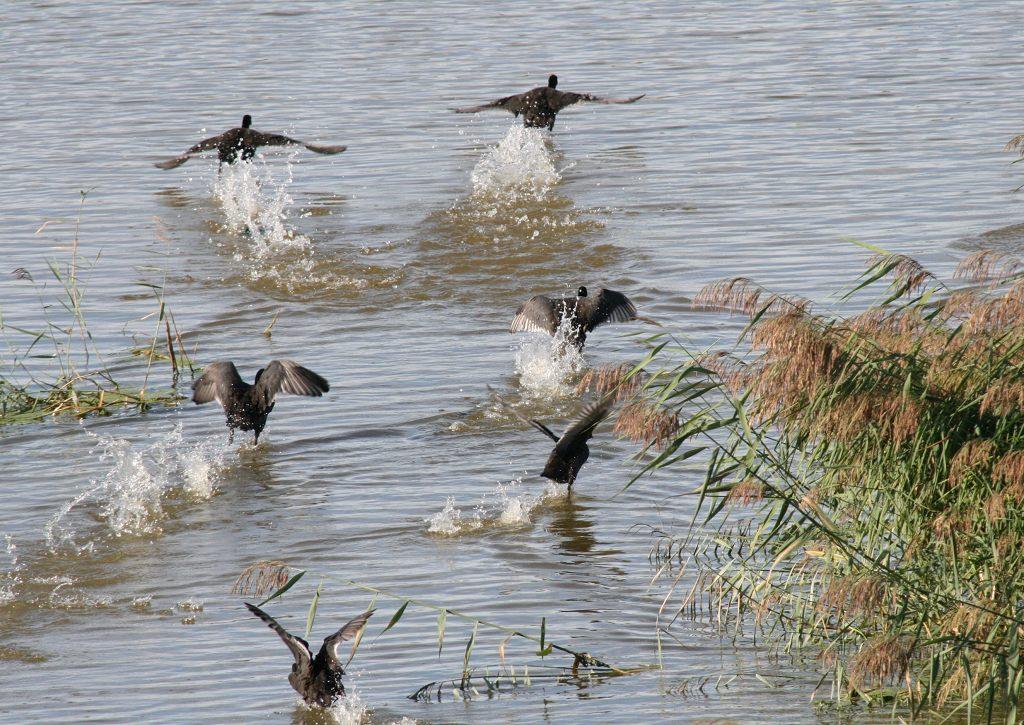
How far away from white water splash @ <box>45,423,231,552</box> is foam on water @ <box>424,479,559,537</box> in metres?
1.41

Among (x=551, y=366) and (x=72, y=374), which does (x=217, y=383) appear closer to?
(x=72, y=374)

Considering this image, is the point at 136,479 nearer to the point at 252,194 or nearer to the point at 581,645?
the point at 581,645

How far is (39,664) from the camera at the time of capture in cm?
595

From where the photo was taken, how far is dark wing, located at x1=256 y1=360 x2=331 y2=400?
8477 mm

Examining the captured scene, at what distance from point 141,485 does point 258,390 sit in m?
0.93

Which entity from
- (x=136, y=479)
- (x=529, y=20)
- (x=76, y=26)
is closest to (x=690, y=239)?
(x=136, y=479)

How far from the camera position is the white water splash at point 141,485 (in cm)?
753

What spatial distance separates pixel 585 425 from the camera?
21.1 ft

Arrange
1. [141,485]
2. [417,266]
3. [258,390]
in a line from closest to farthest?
[141,485] < [258,390] < [417,266]

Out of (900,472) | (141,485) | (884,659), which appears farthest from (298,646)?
(141,485)

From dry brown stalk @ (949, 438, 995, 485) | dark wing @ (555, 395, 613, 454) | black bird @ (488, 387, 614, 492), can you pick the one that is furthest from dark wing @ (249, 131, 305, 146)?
dry brown stalk @ (949, 438, 995, 485)

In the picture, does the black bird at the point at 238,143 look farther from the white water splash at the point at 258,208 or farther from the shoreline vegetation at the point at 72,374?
the shoreline vegetation at the point at 72,374

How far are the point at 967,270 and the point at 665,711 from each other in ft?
5.82

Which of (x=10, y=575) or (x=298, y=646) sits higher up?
(x=298, y=646)
